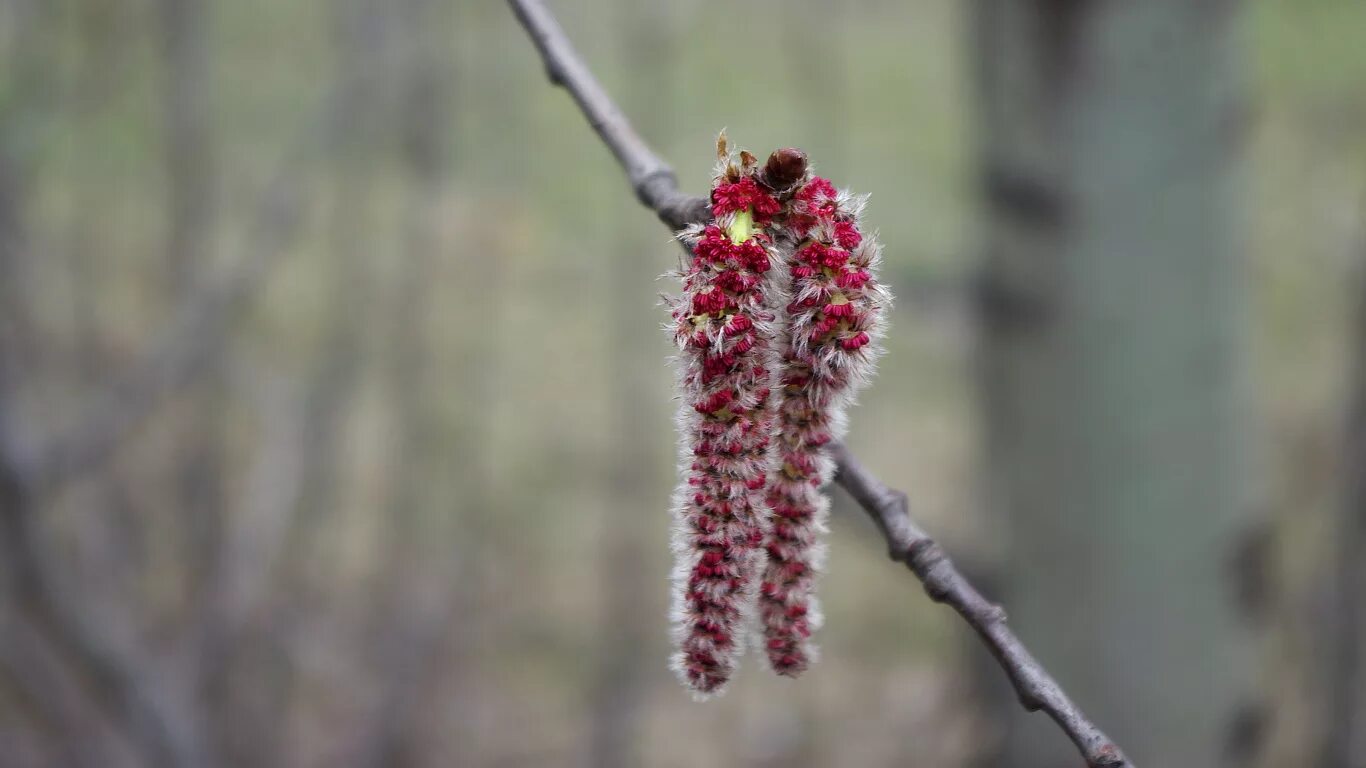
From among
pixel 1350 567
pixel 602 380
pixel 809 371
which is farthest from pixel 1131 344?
pixel 602 380

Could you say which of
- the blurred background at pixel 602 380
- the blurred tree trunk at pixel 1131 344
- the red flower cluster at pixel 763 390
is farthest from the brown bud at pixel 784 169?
the blurred tree trunk at pixel 1131 344

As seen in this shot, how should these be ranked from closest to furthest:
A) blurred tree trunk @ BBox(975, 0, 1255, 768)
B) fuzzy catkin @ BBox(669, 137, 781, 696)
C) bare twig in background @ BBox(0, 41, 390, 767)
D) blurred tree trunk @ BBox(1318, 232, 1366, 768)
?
fuzzy catkin @ BBox(669, 137, 781, 696) < blurred tree trunk @ BBox(975, 0, 1255, 768) < bare twig in background @ BBox(0, 41, 390, 767) < blurred tree trunk @ BBox(1318, 232, 1366, 768)

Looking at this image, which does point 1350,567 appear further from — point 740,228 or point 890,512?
point 740,228

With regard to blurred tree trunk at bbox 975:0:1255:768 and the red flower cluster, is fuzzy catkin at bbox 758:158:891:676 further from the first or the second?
blurred tree trunk at bbox 975:0:1255:768

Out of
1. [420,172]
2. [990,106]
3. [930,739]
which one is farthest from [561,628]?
[990,106]

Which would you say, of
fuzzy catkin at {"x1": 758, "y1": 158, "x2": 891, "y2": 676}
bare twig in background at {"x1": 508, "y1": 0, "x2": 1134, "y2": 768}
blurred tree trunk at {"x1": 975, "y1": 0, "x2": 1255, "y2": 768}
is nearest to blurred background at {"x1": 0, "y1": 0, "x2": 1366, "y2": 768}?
blurred tree trunk at {"x1": 975, "y1": 0, "x2": 1255, "y2": 768}

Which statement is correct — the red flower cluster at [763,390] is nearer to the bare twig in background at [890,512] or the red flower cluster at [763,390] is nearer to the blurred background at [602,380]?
the bare twig in background at [890,512]

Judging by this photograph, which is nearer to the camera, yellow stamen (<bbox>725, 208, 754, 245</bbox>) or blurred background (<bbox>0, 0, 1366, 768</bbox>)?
yellow stamen (<bbox>725, 208, 754, 245</bbox>)

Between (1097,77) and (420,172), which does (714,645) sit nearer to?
(1097,77)
